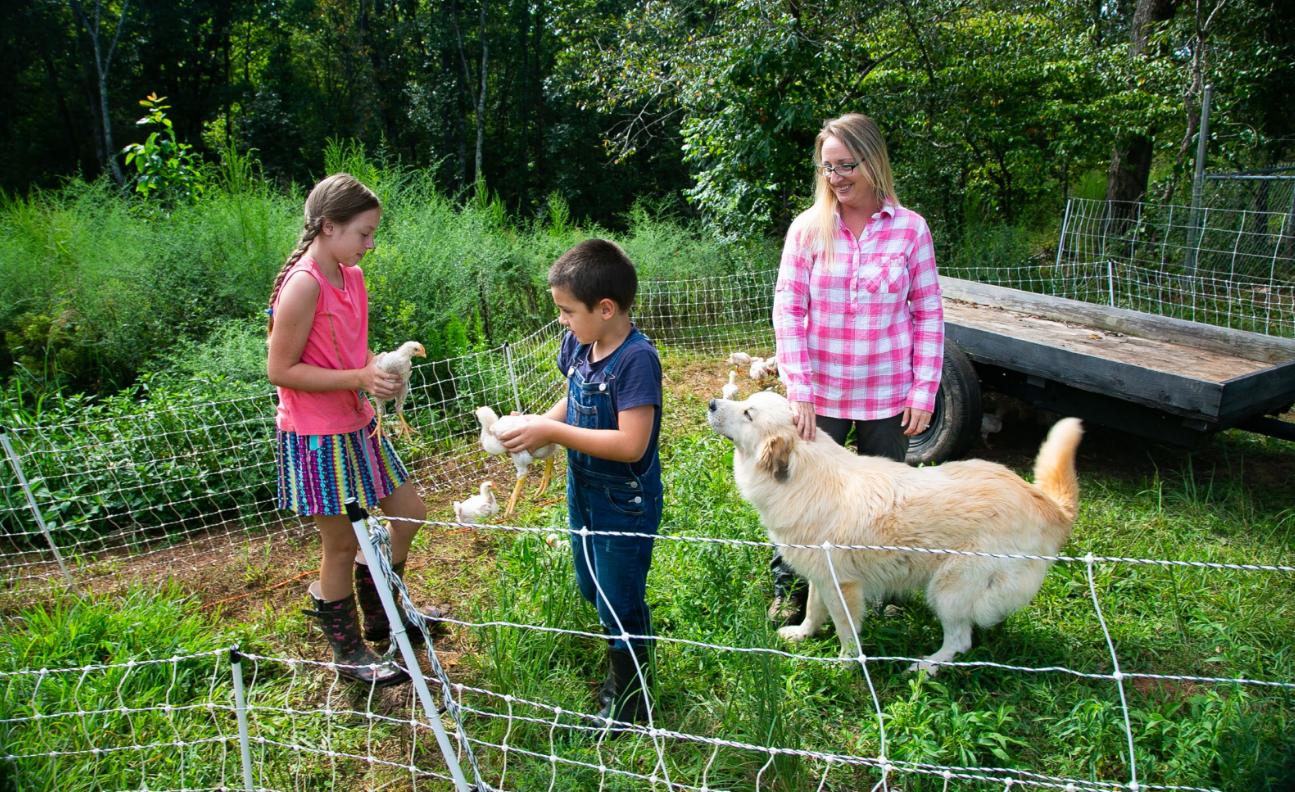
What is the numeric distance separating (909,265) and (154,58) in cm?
2383

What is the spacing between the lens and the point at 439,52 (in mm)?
21891

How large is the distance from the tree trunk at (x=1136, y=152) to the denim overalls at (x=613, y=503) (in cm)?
1009

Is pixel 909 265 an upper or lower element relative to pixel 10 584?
upper

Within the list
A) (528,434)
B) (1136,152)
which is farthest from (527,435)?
(1136,152)

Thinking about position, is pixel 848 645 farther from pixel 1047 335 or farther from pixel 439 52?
pixel 439 52

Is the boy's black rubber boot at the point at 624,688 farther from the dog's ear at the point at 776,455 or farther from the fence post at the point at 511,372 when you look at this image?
the fence post at the point at 511,372

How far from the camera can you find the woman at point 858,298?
8.81ft

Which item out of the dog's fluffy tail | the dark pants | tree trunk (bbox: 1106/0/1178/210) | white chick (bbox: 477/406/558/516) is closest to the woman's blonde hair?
the dark pants

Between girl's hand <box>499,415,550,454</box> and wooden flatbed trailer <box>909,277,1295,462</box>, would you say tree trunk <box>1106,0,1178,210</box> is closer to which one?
wooden flatbed trailer <box>909,277,1295,462</box>

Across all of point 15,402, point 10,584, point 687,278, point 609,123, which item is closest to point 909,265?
point 10,584


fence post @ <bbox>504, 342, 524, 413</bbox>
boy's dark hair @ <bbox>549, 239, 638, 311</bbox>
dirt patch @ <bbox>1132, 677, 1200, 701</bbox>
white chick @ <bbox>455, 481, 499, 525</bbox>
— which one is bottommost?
dirt patch @ <bbox>1132, 677, 1200, 701</bbox>

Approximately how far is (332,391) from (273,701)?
121 centimetres

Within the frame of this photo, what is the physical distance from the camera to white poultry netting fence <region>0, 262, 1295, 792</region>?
2195 millimetres

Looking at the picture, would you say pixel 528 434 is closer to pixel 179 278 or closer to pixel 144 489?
pixel 144 489
